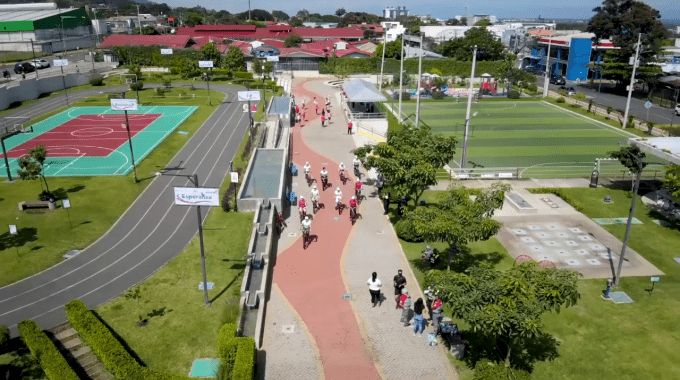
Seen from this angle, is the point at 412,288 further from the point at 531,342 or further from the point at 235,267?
the point at 235,267

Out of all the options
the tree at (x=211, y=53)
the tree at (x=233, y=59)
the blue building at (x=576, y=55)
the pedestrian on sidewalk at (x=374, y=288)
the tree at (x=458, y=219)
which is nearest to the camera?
the tree at (x=458, y=219)

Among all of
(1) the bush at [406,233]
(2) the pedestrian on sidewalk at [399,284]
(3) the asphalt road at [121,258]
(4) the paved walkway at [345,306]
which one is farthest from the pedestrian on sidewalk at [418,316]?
(3) the asphalt road at [121,258]

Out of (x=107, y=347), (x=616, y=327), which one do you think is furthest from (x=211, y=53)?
(x=616, y=327)

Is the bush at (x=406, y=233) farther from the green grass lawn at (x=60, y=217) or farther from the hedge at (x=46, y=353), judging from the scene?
the green grass lawn at (x=60, y=217)

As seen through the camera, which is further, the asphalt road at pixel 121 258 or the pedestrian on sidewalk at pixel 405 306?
the asphalt road at pixel 121 258

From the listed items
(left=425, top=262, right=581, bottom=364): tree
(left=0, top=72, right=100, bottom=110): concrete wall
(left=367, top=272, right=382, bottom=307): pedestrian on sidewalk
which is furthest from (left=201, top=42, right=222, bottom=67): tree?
(left=425, top=262, right=581, bottom=364): tree

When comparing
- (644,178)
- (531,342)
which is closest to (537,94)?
(644,178)

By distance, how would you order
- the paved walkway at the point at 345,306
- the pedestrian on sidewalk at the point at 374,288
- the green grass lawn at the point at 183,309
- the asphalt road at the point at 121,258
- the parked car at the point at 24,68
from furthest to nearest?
the parked car at the point at 24,68
the asphalt road at the point at 121,258
the pedestrian on sidewalk at the point at 374,288
the green grass lawn at the point at 183,309
the paved walkway at the point at 345,306
